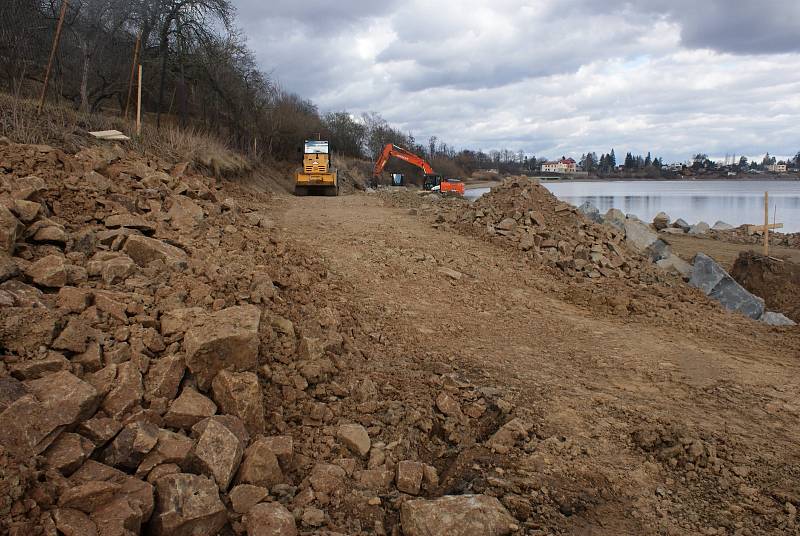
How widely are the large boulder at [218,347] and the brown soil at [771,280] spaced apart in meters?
10.6

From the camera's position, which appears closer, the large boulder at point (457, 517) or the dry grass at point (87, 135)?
the large boulder at point (457, 517)

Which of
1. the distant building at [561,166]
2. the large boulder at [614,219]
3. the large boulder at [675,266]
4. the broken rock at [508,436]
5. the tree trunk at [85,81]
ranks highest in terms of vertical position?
the distant building at [561,166]

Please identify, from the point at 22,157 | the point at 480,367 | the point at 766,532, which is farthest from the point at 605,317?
the point at 22,157

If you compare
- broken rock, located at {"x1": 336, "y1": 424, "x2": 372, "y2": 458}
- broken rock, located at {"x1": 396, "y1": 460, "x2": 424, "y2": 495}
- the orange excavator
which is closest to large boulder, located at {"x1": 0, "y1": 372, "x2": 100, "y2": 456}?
broken rock, located at {"x1": 336, "y1": 424, "x2": 372, "y2": 458}

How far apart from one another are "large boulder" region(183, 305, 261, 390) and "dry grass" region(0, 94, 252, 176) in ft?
19.4

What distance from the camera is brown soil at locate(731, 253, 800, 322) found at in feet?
35.4

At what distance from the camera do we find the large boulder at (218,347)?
10.8ft

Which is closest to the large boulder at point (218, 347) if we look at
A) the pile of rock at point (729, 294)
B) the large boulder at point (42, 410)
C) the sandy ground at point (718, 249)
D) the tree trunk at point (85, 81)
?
the large boulder at point (42, 410)

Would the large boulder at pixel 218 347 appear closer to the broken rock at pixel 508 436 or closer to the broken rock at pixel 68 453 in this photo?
the broken rock at pixel 68 453

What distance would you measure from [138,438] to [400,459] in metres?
1.44

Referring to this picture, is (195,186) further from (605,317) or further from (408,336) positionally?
(605,317)

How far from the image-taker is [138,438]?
2.69 metres

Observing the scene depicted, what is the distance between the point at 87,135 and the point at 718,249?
56.1 ft

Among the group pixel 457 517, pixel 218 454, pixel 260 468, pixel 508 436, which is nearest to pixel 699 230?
pixel 508 436
